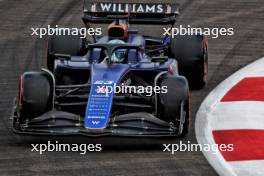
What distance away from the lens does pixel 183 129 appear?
11.8 metres

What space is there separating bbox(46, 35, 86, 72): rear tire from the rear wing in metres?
0.41

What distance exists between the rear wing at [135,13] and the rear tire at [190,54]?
1.72ft

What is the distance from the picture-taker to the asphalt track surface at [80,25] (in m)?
10.6

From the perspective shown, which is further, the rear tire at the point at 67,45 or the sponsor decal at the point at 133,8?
the sponsor decal at the point at 133,8

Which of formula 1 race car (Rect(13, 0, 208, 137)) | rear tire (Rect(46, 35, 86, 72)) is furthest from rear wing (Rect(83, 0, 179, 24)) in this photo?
formula 1 race car (Rect(13, 0, 208, 137))

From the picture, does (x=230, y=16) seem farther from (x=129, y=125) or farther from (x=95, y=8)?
(x=129, y=125)

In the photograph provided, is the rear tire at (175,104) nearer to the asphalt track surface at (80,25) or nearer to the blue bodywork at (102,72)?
the asphalt track surface at (80,25)

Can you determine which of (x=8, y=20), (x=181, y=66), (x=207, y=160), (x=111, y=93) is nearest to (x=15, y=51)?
(x=8, y=20)

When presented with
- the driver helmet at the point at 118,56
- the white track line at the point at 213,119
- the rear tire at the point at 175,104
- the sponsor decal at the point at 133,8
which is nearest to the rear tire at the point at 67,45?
the sponsor decal at the point at 133,8

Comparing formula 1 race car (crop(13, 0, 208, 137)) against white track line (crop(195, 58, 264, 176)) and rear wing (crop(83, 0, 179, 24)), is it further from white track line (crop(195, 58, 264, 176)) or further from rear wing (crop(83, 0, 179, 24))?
rear wing (crop(83, 0, 179, 24))

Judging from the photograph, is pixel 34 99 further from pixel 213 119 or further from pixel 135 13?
pixel 135 13

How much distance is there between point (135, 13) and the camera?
14766 mm

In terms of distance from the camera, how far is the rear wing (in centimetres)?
1468

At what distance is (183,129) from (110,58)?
5.36 ft
